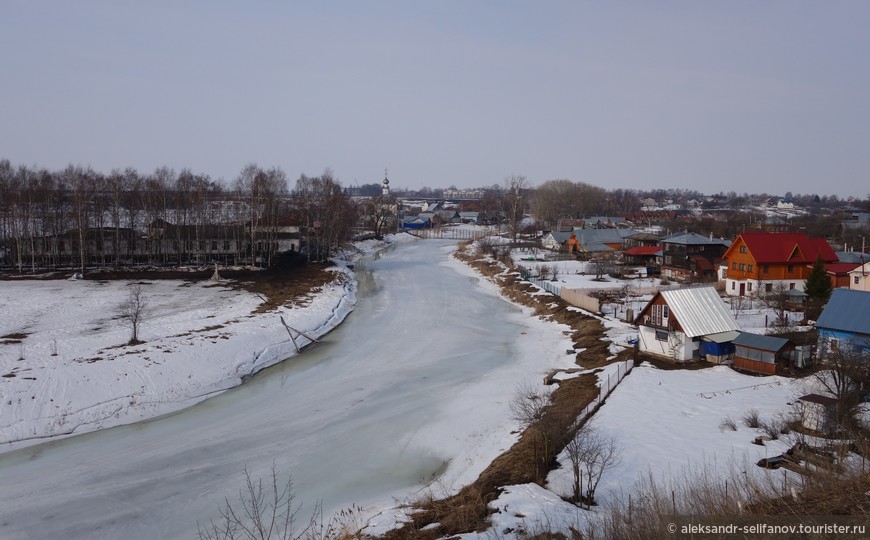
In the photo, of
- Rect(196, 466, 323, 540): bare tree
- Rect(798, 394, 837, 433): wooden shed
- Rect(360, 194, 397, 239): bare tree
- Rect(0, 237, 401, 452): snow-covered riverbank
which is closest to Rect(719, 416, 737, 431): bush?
Rect(798, 394, 837, 433): wooden shed

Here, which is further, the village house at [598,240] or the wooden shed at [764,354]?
the village house at [598,240]

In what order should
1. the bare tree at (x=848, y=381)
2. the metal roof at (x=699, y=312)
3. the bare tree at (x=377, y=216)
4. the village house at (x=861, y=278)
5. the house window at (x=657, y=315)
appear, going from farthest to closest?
the bare tree at (x=377, y=216), the village house at (x=861, y=278), the house window at (x=657, y=315), the metal roof at (x=699, y=312), the bare tree at (x=848, y=381)

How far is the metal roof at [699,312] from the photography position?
1802 cm

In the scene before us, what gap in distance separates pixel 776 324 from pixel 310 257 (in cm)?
3202

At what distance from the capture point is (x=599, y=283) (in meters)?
33.2

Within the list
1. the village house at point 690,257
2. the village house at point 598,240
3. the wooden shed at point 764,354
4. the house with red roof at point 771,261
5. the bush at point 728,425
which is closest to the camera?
the bush at point 728,425

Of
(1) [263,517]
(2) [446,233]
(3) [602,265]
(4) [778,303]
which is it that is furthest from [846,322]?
(2) [446,233]

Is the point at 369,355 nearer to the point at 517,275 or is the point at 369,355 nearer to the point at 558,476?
the point at 558,476

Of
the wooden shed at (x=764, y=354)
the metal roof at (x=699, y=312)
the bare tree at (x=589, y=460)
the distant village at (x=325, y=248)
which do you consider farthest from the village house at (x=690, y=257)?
the bare tree at (x=589, y=460)

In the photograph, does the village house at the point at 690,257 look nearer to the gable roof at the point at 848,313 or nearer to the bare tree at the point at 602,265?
the bare tree at the point at 602,265

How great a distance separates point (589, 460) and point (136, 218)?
3845cm

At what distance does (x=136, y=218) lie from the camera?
40031mm

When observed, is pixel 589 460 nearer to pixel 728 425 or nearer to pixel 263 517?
pixel 728 425

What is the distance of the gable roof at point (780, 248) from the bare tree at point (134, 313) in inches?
1051
